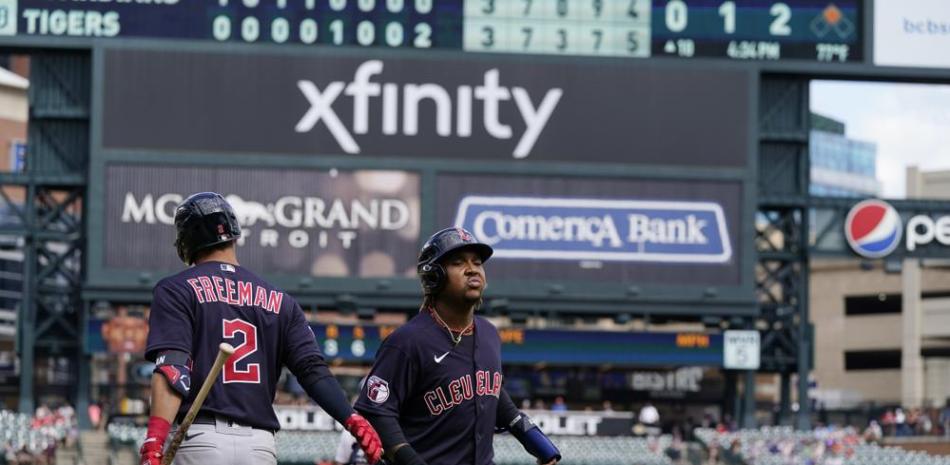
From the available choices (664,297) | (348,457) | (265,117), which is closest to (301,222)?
(265,117)

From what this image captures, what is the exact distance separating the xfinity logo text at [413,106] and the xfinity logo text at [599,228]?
1211 millimetres

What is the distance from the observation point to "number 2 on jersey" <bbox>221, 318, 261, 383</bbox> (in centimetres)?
899

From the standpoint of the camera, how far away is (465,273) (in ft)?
31.8

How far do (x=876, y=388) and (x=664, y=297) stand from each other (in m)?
40.8

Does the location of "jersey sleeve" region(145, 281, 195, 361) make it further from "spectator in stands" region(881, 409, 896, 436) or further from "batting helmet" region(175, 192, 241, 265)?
"spectator in stands" region(881, 409, 896, 436)

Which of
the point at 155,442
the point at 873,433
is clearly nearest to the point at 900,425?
the point at 873,433

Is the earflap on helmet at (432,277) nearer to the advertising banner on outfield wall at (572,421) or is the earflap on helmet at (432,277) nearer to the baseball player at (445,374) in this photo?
Answer: the baseball player at (445,374)

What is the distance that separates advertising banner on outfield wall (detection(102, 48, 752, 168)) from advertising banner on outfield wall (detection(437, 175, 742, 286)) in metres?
0.56

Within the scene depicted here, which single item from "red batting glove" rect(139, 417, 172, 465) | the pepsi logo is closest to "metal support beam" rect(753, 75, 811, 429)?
the pepsi logo

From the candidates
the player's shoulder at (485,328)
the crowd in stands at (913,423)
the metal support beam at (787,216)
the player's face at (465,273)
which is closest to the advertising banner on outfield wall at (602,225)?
the metal support beam at (787,216)

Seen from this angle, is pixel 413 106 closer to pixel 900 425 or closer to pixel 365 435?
pixel 900 425

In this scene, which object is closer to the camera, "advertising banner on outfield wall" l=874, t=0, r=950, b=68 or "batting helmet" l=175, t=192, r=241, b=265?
"batting helmet" l=175, t=192, r=241, b=265

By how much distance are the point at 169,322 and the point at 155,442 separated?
62 centimetres

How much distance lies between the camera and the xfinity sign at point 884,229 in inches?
1644
